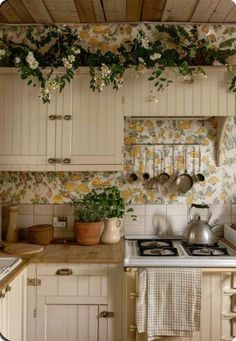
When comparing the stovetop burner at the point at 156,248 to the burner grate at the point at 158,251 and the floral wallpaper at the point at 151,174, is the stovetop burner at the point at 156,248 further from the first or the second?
the floral wallpaper at the point at 151,174

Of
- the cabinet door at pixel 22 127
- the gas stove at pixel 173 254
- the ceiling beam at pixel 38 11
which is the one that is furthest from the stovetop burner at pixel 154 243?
the ceiling beam at pixel 38 11

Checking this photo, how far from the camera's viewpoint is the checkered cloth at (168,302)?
205cm

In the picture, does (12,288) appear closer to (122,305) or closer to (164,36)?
(122,305)

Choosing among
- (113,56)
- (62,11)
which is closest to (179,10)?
(113,56)

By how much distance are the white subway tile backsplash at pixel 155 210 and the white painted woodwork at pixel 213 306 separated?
0.69m

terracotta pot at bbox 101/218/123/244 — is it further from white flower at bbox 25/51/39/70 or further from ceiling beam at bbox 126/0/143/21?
ceiling beam at bbox 126/0/143/21

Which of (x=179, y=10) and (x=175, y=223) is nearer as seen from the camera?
(x=179, y=10)

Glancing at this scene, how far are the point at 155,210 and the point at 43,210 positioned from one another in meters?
0.79

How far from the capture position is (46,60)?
266cm

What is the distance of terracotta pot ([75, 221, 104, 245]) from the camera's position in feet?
8.13

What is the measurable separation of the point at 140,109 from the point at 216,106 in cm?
48

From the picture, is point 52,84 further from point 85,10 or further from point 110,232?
point 110,232

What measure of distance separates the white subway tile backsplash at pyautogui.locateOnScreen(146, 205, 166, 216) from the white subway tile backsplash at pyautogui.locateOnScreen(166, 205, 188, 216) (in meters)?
0.03

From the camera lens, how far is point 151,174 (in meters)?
2.73
